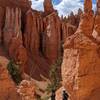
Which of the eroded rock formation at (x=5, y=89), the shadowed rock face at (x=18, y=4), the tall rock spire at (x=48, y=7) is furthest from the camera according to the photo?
the tall rock spire at (x=48, y=7)

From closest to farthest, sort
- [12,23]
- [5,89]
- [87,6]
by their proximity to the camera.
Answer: [5,89] < [87,6] < [12,23]

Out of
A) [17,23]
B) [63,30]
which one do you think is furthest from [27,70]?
[63,30]

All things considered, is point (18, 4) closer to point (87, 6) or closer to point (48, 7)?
point (48, 7)

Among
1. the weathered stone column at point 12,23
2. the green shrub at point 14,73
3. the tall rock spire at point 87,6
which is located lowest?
the green shrub at point 14,73

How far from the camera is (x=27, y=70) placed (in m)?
69.9

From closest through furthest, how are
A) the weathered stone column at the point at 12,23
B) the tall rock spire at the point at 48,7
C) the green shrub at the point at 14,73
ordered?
the green shrub at the point at 14,73, the weathered stone column at the point at 12,23, the tall rock spire at the point at 48,7

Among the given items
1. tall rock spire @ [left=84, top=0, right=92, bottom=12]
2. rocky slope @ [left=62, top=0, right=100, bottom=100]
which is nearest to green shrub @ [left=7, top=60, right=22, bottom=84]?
tall rock spire @ [left=84, top=0, right=92, bottom=12]

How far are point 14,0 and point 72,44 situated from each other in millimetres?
→ 64267

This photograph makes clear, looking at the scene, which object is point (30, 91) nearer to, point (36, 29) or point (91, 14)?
point (91, 14)

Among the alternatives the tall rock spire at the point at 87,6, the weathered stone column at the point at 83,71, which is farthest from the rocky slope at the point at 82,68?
the tall rock spire at the point at 87,6

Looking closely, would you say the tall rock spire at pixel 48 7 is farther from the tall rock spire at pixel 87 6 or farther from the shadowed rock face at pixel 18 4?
the tall rock spire at pixel 87 6

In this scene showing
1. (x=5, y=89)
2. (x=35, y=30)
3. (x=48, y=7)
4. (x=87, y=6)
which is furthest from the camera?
(x=48, y=7)

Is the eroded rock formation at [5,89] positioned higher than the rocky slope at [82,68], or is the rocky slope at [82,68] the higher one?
the rocky slope at [82,68]

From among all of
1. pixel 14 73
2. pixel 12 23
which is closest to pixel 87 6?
pixel 14 73
